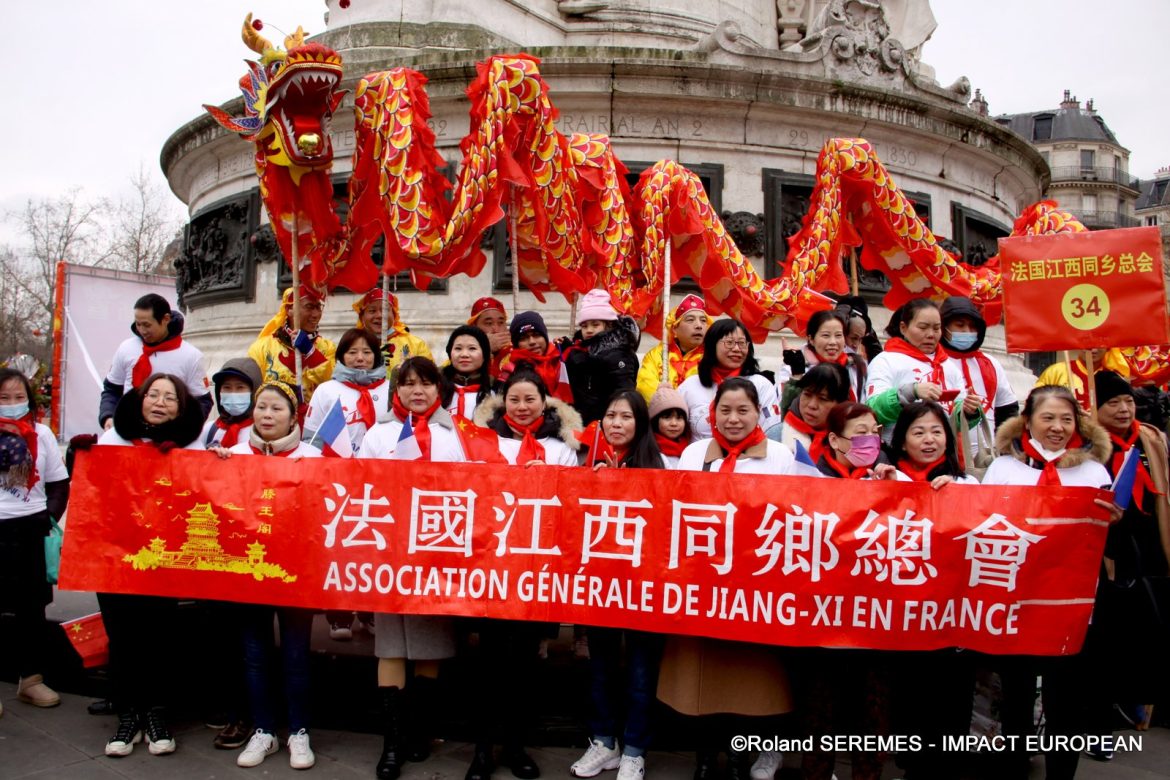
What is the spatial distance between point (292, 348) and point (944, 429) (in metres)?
4.37

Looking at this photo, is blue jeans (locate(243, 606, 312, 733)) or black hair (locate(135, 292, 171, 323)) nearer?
blue jeans (locate(243, 606, 312, 733))

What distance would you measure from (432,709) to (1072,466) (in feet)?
10.6

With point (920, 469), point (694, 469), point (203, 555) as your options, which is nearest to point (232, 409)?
point (203, 555)

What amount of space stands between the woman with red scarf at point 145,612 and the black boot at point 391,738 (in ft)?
3.73

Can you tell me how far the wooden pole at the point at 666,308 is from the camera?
557 centimetres

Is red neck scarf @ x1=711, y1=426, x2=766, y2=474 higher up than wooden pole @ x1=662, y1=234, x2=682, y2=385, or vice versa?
wooden pole @ x1=662, y1=234, x2=682, y2=385

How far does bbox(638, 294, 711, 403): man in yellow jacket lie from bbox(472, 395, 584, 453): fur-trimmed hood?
43.7 inches

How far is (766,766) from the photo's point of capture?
3.98 meters

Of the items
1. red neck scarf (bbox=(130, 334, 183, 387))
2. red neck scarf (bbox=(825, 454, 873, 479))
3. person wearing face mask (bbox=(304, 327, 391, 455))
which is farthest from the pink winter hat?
red neck scarf (bbox=(130, 334, 183, 387))

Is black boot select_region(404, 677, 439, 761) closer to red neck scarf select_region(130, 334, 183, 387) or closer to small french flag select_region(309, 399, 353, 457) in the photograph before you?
small french flag select_region(309, 399, 353, 457)

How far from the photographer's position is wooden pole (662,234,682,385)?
5.57 metres

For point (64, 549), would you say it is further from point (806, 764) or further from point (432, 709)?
point (806, 764)

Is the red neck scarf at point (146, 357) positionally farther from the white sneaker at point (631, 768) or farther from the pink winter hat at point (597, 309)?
the white sneaker at point (631, 768)

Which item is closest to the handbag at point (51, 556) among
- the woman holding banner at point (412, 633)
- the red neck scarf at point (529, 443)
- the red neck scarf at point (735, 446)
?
the woman holding banner at point (412, 633)
